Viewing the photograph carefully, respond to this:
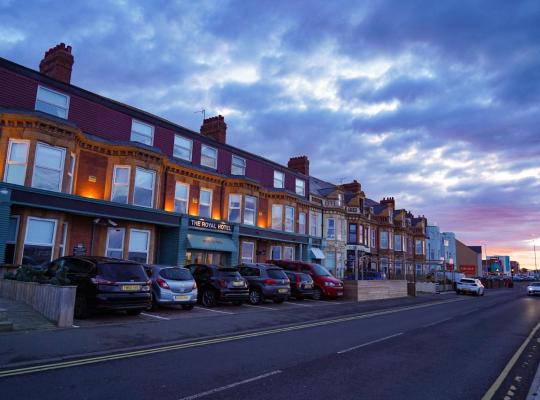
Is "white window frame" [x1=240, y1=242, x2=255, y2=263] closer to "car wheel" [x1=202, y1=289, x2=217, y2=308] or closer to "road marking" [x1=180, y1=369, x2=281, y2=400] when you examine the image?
"car wheel" [x1=202, y1=289, x2=217, y2=308]

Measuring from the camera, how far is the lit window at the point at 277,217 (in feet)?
99.3

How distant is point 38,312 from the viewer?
1147 cm

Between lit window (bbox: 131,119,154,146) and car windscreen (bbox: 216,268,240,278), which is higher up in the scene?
lit window (bbox: 131,119,154,146)

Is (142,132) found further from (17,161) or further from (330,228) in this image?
(330,228)

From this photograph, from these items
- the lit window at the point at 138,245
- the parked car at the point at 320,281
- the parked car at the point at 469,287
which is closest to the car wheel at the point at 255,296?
the parked car at the point at 320,281

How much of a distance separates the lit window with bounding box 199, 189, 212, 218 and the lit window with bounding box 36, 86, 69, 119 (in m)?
8.97

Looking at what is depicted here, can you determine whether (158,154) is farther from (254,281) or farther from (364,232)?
(364,232)

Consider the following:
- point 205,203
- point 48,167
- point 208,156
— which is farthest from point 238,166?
point 48,167

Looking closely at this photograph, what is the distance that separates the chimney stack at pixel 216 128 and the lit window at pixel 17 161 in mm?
12924

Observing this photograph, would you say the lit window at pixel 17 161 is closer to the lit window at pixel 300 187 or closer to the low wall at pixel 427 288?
the lit window at pixel 300 187

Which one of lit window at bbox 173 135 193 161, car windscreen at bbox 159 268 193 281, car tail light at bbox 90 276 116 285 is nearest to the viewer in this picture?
car tail light at bbox 90 276 116 285

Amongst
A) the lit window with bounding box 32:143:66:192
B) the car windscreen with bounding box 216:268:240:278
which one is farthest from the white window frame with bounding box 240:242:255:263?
the lit window with bounding box 32:143:66:192

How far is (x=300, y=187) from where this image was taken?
3488 centimetres

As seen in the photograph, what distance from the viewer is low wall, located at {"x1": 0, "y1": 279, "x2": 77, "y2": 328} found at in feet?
34.9
